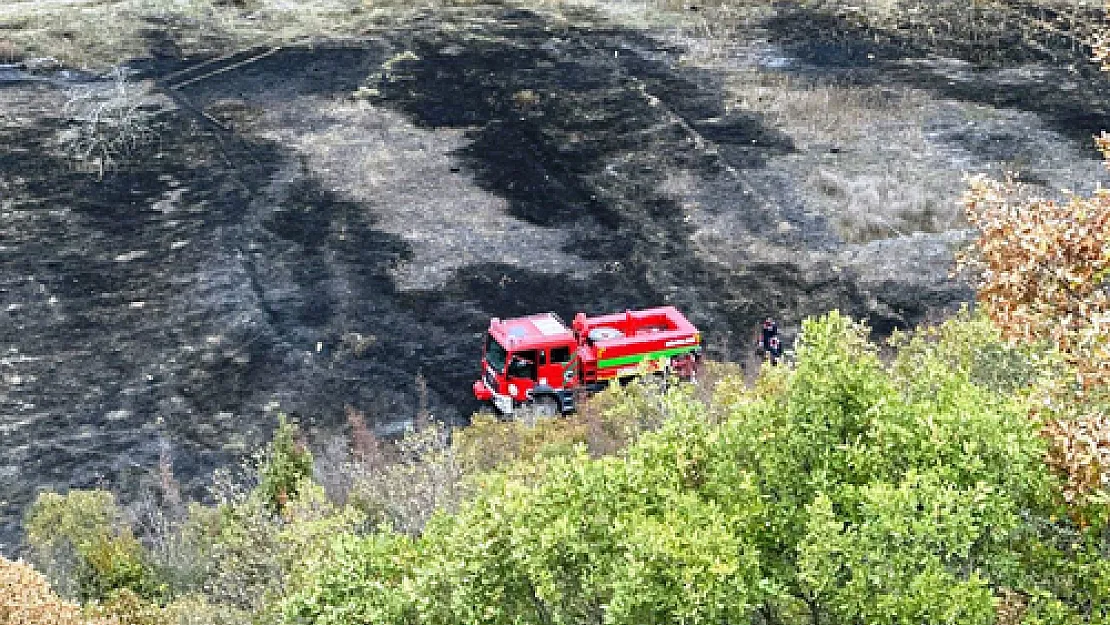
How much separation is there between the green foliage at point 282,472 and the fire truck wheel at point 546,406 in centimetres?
664

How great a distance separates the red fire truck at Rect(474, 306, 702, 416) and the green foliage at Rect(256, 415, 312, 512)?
647 cm

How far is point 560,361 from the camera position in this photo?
101 ft

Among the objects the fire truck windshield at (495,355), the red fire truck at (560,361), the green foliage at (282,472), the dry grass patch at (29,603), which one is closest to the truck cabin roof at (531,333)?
the red fire truck at (560,361)

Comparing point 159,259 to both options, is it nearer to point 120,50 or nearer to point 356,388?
point 356,388

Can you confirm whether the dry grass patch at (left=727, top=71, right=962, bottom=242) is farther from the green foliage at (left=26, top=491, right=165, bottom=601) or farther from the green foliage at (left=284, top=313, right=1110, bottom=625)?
the green foliage at (left=284, top=313, right=1110, bottom=625)

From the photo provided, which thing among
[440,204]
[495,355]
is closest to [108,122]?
[440,204]

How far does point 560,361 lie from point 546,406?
1096mm

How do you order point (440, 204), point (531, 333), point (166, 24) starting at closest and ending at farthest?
point (531, 333)
point (440, 204)
point (166, 24)

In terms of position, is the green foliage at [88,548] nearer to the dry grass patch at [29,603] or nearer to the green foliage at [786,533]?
the dry grass patch at [29,603]

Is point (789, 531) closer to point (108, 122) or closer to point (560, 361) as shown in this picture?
point (560, 361)

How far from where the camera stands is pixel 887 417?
13531mm

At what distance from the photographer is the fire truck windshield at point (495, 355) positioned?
30.5m

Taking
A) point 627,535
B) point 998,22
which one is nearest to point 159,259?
point 627,535

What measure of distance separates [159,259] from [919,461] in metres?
31.5
